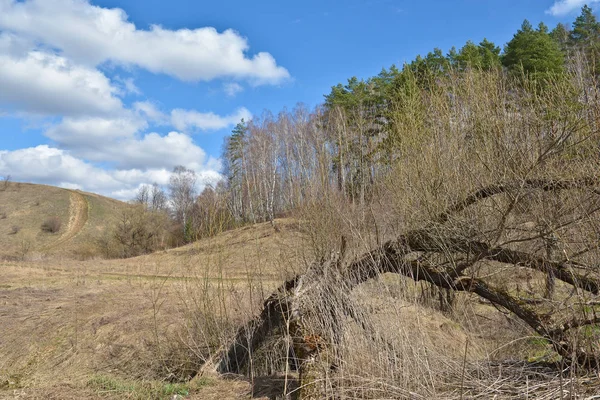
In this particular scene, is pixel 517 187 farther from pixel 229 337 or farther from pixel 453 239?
pixel 229 337

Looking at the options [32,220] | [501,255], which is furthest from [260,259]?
[32,220]

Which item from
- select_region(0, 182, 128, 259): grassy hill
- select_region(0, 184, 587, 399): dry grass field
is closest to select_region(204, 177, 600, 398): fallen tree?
select_region(0, 184, 587, 399): dry grass field

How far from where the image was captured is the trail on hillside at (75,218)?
47300 mm

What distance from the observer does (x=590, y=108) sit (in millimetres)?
4598

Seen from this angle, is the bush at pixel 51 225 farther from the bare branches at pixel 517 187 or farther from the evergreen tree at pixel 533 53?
the bare branches at pixel 517 187

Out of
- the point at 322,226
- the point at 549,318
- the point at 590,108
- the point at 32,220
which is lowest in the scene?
the point at 549,318

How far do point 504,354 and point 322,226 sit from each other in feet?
10.4

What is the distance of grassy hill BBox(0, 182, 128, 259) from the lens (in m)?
45.2

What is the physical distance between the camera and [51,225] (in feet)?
165

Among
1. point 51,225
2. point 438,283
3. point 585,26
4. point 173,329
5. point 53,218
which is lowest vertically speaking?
point 173,329

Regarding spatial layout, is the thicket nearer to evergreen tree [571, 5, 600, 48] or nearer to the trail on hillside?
evergreen tree [571, 5, 600, 48]

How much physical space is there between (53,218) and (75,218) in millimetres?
2496

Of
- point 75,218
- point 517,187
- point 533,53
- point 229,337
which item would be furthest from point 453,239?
point 75,218

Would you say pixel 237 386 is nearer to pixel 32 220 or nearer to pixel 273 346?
pixel 273 346
